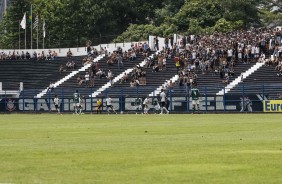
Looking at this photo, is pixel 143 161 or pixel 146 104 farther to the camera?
pixel 146 104

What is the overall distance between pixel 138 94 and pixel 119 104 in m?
2.10

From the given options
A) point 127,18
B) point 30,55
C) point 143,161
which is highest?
point 127,18

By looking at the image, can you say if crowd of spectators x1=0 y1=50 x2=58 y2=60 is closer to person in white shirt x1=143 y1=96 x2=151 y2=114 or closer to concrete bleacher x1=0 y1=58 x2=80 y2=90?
concrete bleacher x1=0 y1=58 x2=80 y2=90

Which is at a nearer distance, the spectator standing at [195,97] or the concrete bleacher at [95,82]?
the spectator standing at [195,97]

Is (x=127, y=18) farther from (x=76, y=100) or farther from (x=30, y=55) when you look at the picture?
(x=76, y=100)

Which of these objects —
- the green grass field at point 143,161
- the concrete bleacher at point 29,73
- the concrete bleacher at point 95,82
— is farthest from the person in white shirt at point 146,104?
the green grass field at point 143,161

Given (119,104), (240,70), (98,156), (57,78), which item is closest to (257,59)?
(240,70)

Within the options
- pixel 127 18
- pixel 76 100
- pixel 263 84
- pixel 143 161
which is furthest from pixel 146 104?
pixel 127 18

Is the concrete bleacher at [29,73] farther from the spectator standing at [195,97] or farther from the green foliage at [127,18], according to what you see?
the spectator standing at [195,97]

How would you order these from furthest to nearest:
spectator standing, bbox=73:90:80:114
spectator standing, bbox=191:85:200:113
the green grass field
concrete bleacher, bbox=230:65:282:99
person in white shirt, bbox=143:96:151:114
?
spectator standing, bbox=73:90:80:114, person in white shirt, bbox=143:96:151:114, spectator standing, bbox=191:85:200:113, concrete bleacher, bbox=230:65:282:99, the green grass field

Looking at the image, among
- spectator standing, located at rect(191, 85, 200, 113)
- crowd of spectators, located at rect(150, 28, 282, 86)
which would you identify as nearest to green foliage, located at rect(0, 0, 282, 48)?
crowd of spectators, located at rect(150, 28, 282, 86)

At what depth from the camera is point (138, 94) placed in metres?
77.0

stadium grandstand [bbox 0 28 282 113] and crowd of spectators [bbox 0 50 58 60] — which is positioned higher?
crowd of spectators [bbox 0 50 58 60]

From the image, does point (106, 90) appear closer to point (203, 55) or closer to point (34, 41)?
point (203, 55)
